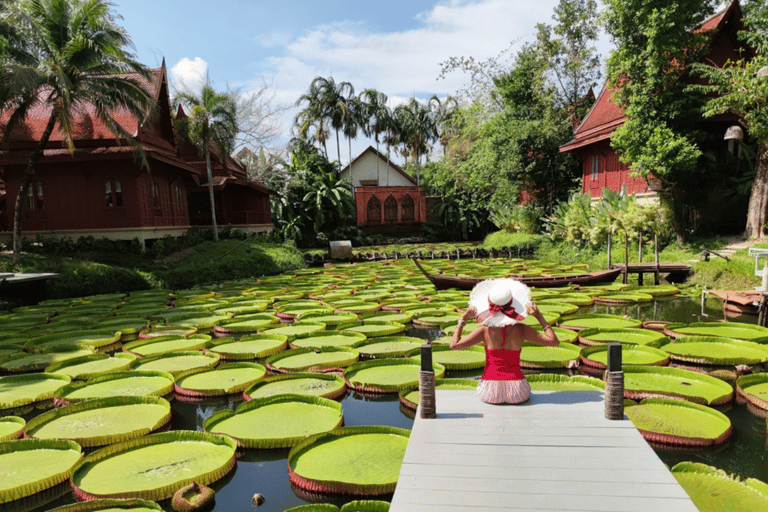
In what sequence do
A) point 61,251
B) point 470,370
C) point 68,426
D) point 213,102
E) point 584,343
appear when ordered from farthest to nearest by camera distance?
point 213,102, point 61,251, point 584,343, point 470,370, point 68,426

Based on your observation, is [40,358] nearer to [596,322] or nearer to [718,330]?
[596,322]

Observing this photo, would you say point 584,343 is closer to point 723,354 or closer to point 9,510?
point 723,354

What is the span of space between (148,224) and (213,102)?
647 centimetres

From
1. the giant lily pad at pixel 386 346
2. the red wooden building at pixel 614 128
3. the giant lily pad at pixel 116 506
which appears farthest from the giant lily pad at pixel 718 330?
the red wooden building at pixel 614 128

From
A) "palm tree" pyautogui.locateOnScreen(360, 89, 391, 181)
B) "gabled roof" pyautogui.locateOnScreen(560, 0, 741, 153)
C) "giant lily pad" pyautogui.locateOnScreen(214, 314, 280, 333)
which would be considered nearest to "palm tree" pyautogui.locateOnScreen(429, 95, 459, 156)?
"palm tree" pyautogui.locateOnScreen(360, 89, 391, 181)

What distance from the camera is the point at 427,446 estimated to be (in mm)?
2891

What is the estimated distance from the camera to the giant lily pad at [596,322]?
783 cm

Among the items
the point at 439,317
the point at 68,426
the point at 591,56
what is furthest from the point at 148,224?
the point at 591,56

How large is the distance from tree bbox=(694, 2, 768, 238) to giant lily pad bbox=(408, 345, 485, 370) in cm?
1230

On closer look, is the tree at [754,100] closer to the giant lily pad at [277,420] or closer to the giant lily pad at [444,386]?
the giant lily pad at [444,386]

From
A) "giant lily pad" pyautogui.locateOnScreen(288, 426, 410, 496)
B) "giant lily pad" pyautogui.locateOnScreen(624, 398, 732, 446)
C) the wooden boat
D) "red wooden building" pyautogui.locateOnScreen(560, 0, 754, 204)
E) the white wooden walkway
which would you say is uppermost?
"red wooden building" pyautogui.locateOnScreen(560, 0, 754, 204)

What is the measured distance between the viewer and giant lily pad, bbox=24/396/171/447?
4.32 meters

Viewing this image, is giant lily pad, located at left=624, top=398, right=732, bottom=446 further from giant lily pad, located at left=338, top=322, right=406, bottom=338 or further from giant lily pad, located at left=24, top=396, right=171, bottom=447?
giant lily pad, located at left=24, top=396, right=171, bottom=447

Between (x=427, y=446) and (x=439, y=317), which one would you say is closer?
(x=427, y=446)
